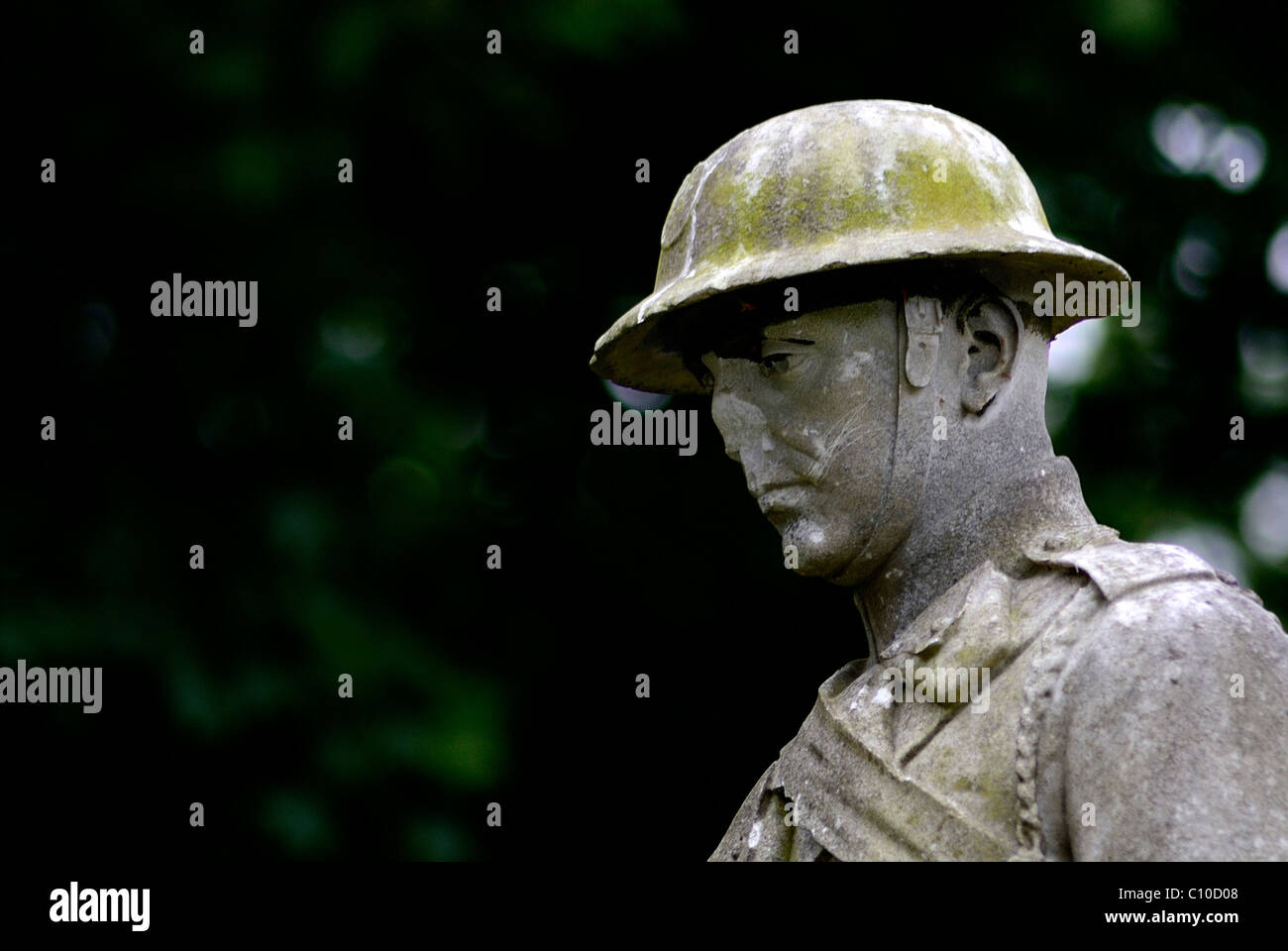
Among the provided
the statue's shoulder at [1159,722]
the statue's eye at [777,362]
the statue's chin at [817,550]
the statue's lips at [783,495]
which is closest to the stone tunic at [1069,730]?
the statue's shoulder at [1159,722]

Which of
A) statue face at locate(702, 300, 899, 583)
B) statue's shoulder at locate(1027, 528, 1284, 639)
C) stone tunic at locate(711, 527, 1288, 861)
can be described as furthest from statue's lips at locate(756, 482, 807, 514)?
statue's shoulder at locate(1027, 528, 1284, 639)

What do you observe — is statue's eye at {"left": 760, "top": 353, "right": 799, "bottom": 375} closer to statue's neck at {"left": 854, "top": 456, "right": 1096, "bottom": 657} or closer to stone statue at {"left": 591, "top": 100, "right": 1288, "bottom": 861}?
stone statue at {"left": 591, "top": 100, "right": 1288, "bottom": 861}

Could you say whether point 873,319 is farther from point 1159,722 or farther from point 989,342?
point 1159,722

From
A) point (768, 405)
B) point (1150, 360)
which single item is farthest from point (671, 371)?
point (1150, 360)

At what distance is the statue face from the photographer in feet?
15.0

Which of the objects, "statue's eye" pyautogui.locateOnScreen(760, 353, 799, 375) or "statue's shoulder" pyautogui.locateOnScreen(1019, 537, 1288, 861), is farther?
"statue's eye" pyautogui.locateOnScreen(760, 353, 799, 375)

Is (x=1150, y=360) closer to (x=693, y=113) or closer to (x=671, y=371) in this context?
(x=693, y=113)

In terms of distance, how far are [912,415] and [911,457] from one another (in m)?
0.08

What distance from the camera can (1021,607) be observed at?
4367 mm

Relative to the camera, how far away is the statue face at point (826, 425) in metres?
4.56

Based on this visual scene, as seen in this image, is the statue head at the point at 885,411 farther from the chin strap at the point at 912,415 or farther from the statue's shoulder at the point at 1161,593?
the statue's shoulder at the point at 1161,593

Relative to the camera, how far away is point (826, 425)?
458 cm

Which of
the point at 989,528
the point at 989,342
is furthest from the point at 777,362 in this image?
the point at 989,528

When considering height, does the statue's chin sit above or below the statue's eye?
below
